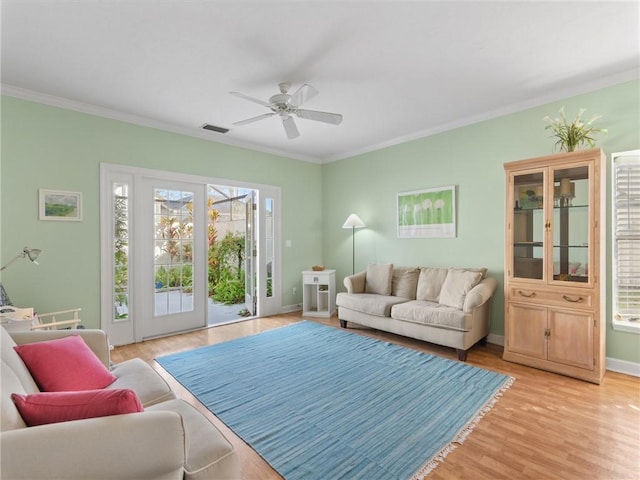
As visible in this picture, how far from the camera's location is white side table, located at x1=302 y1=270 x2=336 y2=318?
5324 millimetres

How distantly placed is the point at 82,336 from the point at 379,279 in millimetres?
3522

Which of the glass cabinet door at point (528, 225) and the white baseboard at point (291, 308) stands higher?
the glass cabinet door at point (528, 225)

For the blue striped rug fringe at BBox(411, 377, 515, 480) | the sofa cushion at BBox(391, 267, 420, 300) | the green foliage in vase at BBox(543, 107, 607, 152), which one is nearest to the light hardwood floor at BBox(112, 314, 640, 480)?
the blue striped rug fringe at BBox(411, 377, 515, 480)

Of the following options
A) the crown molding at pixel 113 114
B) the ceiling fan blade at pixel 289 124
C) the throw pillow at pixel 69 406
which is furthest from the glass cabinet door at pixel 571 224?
the crown molding at pixel 113 114

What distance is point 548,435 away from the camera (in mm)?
2061

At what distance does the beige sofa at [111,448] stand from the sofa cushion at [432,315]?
8.81ft

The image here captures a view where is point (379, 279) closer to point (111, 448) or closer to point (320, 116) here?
point (320, 116)

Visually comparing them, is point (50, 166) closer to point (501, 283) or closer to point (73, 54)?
point (73, 54)

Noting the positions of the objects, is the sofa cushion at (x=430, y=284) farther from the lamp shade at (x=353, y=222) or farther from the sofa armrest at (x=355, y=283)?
the lamp shade at (x=353, y=222)

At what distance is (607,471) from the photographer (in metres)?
1.75

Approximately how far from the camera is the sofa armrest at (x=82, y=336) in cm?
195

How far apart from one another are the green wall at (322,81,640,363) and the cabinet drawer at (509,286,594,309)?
486 mm

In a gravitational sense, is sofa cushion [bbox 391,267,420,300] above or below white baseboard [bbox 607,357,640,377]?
above

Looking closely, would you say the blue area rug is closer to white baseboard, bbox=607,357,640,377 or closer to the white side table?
white baseboard, bbox=607,357,640,377
